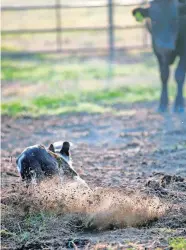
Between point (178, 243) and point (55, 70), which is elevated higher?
point (55, 70)

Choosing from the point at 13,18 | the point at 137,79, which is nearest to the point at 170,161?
the point at 137,79

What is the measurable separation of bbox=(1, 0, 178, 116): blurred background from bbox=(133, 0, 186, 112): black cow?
1.28 m

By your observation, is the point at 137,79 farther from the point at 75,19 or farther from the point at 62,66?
the point at 75,19

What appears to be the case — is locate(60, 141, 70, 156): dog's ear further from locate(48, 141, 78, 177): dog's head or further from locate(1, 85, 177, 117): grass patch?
locate(1, 85, 177, 117): grass patch

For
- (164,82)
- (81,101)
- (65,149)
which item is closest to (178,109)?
(164,82)

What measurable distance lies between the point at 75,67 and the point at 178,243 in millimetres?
13497

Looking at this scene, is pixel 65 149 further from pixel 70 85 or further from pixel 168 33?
pixel 70 85

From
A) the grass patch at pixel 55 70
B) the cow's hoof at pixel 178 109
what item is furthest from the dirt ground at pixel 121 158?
the grass patch at pixel 55 70

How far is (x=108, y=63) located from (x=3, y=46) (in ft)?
14.2

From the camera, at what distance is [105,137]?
1035 centimetres

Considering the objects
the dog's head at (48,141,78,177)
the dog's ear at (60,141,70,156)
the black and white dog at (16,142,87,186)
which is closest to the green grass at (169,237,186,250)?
the black and white dog at (16,142,87,186)

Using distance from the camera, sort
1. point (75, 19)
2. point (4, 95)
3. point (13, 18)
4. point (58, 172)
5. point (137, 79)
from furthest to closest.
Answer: point (13, 18), point (75, 19), point (137, 79), point (4, 95), point (58, 172)

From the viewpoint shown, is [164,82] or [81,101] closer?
[164,82]

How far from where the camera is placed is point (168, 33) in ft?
38.3
